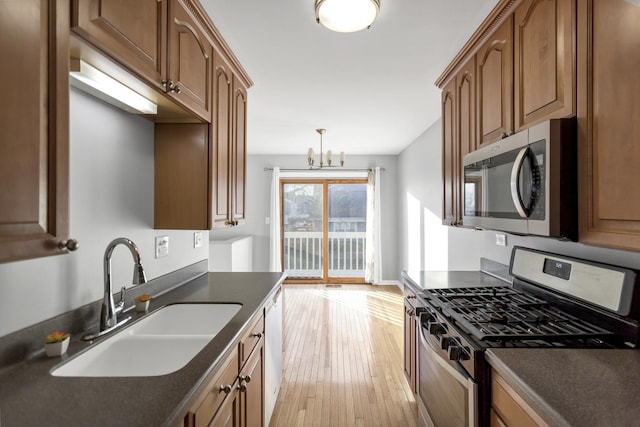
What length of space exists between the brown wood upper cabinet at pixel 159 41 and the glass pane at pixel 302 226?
14.0 ft

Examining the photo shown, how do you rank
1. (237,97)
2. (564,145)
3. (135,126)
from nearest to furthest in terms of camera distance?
1. (564,145)
2. (135,126)
3. (237,97)

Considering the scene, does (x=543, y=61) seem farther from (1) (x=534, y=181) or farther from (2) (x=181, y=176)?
(2) (x=181, y=176)

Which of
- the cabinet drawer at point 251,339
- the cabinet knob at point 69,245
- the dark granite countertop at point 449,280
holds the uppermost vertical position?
the cabinet knob at point 69,245

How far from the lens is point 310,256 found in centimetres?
609

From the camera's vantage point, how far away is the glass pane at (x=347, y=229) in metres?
6.04

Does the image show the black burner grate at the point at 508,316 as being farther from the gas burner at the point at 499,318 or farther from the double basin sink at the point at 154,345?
the double basin sink at the point at 154,345

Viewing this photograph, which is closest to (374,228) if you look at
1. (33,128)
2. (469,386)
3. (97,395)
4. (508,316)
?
(508,316)

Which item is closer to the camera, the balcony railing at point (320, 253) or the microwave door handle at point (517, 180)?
the microwave door handle at point (517, 180)

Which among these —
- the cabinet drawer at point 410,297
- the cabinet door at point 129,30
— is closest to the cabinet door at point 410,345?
the cabinet drawer at point 410,297

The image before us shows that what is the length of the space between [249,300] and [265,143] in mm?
3614

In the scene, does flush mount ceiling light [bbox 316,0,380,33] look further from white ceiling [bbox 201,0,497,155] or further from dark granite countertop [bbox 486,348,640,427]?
dark granite countertop [bbox 486,348,640,427]

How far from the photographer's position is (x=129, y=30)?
1.11 m

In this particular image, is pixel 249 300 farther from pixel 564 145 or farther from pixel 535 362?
pixel 564 145

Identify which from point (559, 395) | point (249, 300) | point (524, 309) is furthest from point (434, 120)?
point (559, 395)
